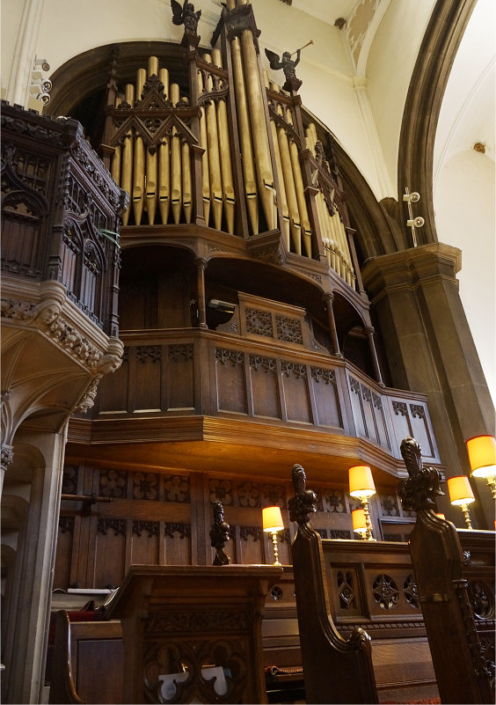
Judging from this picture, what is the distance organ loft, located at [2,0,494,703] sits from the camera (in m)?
3.23

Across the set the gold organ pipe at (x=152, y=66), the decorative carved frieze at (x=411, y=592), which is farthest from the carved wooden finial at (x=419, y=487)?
the gold organ pipe at (x=152, y=66)

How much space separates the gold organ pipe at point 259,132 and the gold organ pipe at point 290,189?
43 cm

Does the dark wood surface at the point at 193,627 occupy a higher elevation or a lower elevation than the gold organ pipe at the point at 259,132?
lower

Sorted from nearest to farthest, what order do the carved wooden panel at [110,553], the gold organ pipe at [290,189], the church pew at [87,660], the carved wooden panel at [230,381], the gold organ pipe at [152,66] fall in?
the church pew at [87,660] < the carved wooden panel at [110,553] < the carved wooden panel at [230,381] < the gold organ pipe at [290,189] < the gold organ pipe at [152,66]

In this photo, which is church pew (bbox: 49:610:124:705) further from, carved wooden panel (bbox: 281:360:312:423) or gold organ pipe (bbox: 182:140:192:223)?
gold organ pipe (bbox: 182:140:192:223)

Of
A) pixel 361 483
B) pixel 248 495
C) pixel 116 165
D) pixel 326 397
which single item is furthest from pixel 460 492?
pixel 116 165

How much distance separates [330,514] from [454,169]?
8.09m

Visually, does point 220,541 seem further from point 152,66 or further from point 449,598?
point 152,66

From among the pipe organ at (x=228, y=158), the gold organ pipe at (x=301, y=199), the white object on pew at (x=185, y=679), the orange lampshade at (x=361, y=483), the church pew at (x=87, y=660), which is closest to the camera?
the white object on pew at (x=185, y=679)

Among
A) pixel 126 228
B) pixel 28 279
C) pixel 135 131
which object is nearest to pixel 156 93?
pixel 135 131

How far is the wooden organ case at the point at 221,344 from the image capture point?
232 inches

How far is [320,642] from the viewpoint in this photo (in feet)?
8.98

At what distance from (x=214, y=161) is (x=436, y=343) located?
13.5 ft

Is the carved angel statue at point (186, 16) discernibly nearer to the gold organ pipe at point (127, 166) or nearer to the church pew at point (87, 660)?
the gold organ pipe at point (127, 166)
